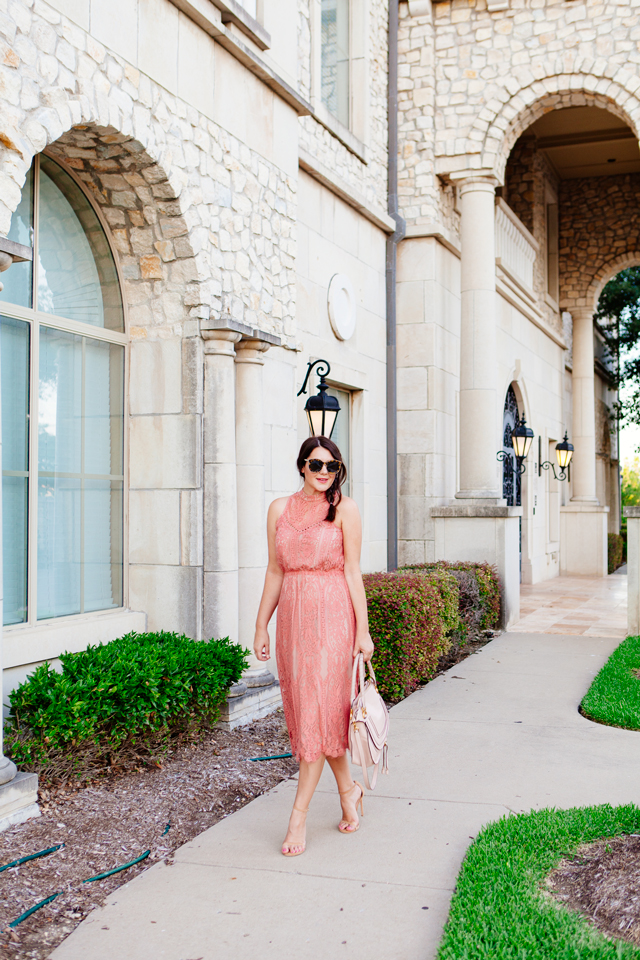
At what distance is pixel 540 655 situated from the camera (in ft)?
29.5

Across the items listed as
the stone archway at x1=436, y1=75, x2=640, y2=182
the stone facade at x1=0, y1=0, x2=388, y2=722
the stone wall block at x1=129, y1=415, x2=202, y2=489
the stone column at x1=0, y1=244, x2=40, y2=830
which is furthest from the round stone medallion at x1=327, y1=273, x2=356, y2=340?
the stone column at x1=0, y1=244, x2=40, y2=830

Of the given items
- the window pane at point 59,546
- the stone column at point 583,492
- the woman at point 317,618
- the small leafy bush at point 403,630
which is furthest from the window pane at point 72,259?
the stone column at point 583,492

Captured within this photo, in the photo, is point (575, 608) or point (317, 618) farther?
point (575, 608)

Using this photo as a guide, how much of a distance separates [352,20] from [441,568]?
669 centimetres

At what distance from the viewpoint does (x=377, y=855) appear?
3795 millimetres

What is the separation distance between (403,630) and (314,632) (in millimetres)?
3468

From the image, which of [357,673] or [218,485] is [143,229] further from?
[357,673]

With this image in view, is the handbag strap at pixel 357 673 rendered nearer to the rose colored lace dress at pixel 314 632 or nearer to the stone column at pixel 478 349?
the rose colored lace dress at pixel 314 632

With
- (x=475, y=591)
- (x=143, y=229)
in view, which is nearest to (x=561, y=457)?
(x=475, y=591)

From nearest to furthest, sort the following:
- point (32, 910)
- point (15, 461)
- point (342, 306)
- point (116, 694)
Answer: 1. point (32, 910)
2. point (116, 694)
3. point (15, 461)
4. point (342, 306)

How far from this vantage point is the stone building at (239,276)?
527cm

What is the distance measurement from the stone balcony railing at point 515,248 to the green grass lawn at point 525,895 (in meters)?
11.3

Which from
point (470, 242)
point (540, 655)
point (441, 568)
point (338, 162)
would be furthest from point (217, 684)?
point (470, 242)

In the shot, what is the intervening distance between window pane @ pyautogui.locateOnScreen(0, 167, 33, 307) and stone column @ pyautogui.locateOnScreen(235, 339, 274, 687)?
1.66 m
